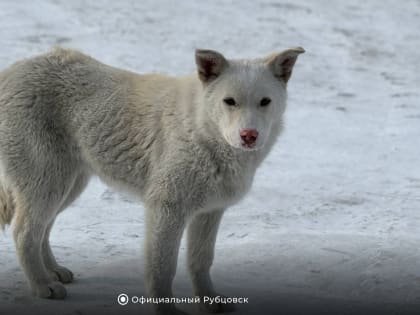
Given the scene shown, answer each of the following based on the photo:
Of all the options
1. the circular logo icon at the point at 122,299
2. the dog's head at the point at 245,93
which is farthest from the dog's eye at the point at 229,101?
the circular logo icon at the point at 122,299

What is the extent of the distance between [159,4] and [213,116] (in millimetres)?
10015

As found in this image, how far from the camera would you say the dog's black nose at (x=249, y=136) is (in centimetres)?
545

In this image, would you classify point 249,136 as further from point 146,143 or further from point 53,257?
point 53,257

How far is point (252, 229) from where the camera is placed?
829 cm

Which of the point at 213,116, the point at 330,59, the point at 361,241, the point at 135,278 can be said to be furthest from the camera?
the point at 330,59

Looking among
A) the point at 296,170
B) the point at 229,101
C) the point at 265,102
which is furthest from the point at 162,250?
the point at 296,170

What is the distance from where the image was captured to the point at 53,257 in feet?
22.0

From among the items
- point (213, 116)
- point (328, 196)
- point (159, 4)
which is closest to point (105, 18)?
point (159, 4)

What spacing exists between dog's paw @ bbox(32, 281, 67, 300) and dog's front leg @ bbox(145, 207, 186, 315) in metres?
0.70

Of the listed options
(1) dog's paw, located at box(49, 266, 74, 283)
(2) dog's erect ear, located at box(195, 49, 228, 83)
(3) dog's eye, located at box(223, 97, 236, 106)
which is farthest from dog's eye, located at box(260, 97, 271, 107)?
(1) dog's paw, located at box(49, 266, 74, 283)

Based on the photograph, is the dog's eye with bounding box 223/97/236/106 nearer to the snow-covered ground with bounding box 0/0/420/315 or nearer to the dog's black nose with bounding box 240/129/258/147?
the dog's black nose with bounding box 240/129/258/147

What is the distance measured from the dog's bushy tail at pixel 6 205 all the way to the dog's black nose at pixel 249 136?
6.19 feet

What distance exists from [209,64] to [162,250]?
1.28 m

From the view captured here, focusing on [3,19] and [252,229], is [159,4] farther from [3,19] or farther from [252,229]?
[252,229]
